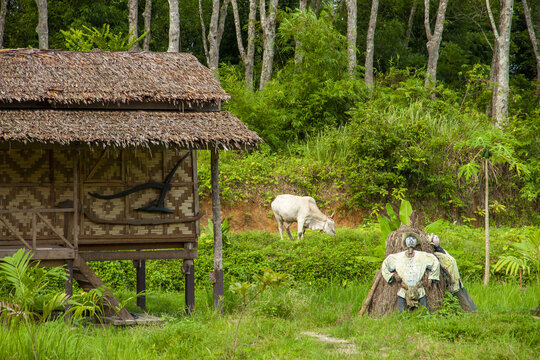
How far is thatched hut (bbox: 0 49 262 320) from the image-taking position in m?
11.0

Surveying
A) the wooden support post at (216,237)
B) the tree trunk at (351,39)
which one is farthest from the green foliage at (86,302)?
the tree trunk at (351,39)

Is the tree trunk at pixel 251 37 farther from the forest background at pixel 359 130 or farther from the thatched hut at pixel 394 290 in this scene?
the thatched hut at pixel 394 290

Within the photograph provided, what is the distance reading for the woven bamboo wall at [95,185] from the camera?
37.6ft

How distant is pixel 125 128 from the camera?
1101 centimetres

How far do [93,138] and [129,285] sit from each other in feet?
16.7

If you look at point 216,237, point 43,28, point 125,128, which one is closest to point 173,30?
point 43,28

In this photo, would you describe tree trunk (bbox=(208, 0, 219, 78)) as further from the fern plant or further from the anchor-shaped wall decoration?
the anchor-shaped wall decoration

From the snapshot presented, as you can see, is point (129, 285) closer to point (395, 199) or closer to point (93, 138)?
point (93, 138)

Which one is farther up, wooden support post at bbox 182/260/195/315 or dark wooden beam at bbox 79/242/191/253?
dark wooden beam at bbox 79/242/191/253

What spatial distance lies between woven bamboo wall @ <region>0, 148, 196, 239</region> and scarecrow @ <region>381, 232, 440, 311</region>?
338cm

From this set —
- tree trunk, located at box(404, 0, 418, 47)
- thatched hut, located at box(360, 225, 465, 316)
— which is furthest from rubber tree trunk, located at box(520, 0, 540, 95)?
thatched hut, located at box(360, 225, 465, 316)

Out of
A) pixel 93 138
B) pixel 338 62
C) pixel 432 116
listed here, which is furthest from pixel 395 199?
pixel 93 138

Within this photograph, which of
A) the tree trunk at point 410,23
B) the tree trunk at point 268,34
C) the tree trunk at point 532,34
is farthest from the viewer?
the tree trunk at point 410,23

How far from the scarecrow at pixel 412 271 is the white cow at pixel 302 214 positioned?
5760 mm
